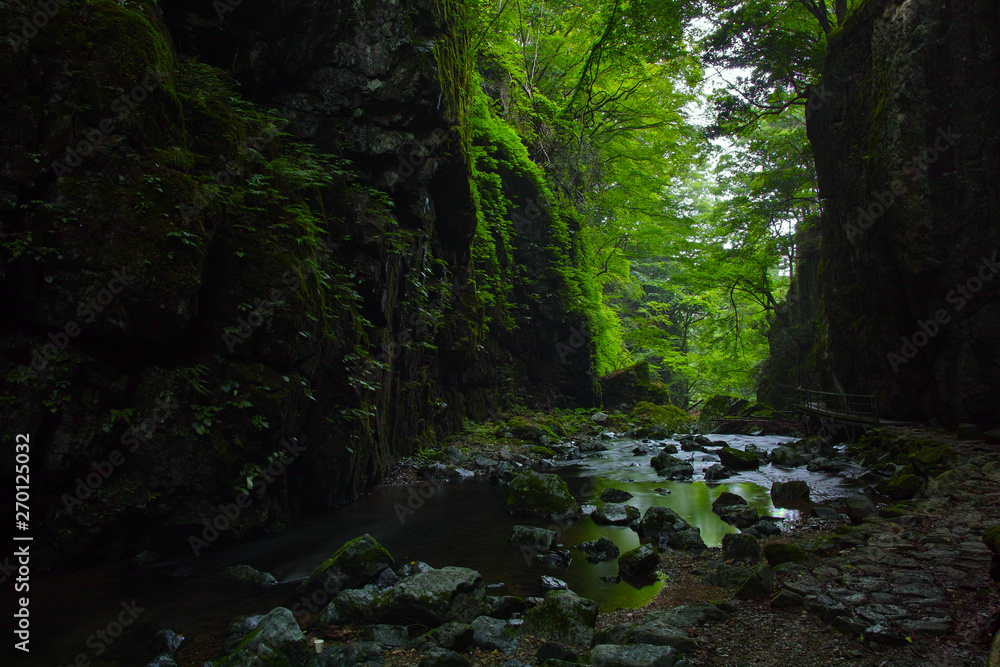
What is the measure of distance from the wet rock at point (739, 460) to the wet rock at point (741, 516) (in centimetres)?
410

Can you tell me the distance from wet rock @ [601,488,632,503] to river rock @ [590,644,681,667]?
18.9ft

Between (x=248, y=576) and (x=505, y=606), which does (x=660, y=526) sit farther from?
(x=248, y=576)

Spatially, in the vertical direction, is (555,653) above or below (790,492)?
above

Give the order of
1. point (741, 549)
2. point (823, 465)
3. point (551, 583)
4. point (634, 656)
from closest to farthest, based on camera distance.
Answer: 1. point (634, 656)
2. point (551, 583)
3. point (741, 549)
4. point (823, 465)

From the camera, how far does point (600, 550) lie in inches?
252

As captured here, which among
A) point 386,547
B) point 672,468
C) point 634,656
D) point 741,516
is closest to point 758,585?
point 634,656

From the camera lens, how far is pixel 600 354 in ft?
77.8

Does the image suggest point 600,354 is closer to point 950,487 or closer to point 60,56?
point 950,487

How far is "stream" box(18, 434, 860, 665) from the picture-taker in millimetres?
4387

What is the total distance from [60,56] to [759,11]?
1682 cm

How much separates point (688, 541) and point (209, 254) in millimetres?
7269

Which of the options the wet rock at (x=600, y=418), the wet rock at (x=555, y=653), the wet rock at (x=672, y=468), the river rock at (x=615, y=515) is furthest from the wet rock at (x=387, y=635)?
the wet rock at (x=600, y=418)

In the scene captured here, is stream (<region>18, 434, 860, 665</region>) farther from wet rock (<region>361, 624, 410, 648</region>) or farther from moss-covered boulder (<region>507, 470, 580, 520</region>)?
wet rock (<region>361, 624, 410, 648</region>)

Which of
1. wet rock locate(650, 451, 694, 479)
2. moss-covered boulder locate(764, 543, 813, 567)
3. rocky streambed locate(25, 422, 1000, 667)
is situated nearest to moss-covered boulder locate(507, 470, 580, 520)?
rocky streambed locate(25, 422, 1000, 667)
